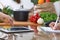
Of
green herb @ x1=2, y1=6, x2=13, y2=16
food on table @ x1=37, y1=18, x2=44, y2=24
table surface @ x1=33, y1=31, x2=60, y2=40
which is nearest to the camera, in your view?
table surface @ x1=33, y1=31, x2=60, y2=40

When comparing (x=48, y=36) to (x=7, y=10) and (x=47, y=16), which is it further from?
(x=7, y=10)

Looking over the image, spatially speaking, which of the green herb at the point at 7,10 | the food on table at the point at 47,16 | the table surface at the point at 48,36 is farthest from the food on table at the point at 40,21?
the table surface at the point at 48,36

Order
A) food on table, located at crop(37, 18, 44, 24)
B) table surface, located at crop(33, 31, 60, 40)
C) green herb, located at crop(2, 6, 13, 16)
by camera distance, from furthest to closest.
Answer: green herb, located at crop(2, 6, 13, 16) → food on table, located at crop(37, 18, 44, 24) → table surface, located at crop(33, 31, 60, 40)

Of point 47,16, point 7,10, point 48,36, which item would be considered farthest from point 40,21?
point 48,36

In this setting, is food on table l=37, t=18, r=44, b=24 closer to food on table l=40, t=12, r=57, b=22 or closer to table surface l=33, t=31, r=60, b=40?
food on table l=40, t=12, r=57, b=22

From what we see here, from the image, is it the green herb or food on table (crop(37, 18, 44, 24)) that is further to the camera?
the green herb

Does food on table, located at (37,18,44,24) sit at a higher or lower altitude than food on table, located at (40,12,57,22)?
lower

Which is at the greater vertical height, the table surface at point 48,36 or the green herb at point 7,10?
the green herb at point 7,10

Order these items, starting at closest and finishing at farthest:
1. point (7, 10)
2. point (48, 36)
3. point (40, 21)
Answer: point (48, 36), point (40, 21), point (7, 10)

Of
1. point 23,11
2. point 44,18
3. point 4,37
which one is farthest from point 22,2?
point 4,37

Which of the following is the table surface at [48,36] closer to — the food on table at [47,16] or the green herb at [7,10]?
the food on table at [47,16]

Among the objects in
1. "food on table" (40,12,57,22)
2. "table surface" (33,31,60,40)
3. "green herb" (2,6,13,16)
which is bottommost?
"table surface" (33,31,60,40)

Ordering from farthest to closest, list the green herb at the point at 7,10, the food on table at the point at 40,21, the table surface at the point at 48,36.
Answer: the green herb at the point at 7,10
the food on table at the point at 40,21
the table surface at the point at 48,36

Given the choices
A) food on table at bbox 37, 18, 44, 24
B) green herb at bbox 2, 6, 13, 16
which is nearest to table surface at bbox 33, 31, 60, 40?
food on table at bbox 37, 18, 44, 24
